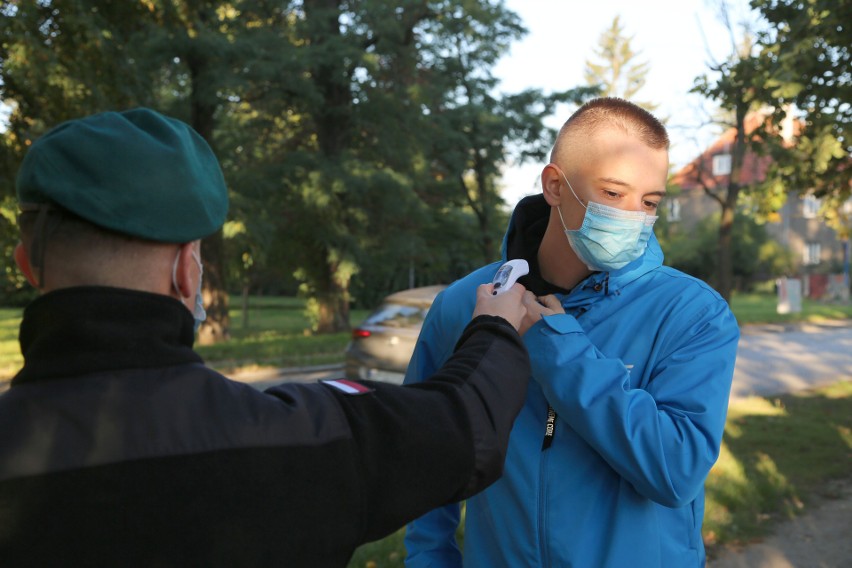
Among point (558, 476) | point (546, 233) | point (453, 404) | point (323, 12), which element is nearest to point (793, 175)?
point (546, 233)

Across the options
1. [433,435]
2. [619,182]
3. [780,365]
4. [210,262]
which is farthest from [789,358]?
[433,435]

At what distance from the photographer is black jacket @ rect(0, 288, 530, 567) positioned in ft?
4.04

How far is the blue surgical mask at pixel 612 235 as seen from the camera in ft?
7.75

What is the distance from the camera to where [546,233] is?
106 inches

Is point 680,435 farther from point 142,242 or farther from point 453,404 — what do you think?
point 142,242

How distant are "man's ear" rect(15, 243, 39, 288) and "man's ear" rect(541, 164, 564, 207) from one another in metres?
1.63

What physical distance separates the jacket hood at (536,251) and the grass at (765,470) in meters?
3.17

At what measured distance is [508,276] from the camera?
212 centimetres

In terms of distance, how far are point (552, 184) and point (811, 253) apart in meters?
64.9

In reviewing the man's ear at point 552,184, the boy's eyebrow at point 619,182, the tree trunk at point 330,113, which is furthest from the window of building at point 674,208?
the boy's eyebrow at point 619,182

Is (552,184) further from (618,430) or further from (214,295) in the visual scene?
(214,295)

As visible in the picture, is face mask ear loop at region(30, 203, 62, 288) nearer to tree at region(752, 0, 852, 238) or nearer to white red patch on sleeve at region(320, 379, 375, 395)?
Answer: white red patch on sleeve at region(320, 379, 375, 395)

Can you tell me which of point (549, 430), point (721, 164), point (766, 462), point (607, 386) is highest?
point (721, 164)

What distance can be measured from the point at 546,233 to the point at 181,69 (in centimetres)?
1749
